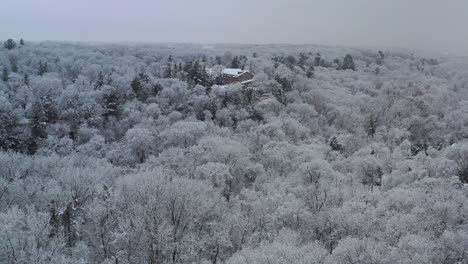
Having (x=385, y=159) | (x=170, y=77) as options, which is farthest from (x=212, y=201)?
(x=170, y=77)

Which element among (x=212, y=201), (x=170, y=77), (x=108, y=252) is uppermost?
(x=170, y=77)

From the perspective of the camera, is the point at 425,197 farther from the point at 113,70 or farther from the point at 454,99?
the point at 113,70

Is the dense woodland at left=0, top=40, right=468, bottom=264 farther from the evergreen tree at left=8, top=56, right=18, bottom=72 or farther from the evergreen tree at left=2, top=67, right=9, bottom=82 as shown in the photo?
the evergreen tree at left=2, top=67, right=9, bottom=82

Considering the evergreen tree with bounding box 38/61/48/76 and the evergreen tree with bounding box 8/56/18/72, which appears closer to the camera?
the evergreen tree with bounding box 8/56/18/72

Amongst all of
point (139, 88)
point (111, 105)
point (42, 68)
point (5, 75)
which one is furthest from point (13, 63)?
point (111, 105)

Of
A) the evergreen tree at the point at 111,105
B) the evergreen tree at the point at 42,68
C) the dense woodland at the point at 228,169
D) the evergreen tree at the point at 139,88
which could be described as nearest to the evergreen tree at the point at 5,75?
the dense woodland at the point at 228,169

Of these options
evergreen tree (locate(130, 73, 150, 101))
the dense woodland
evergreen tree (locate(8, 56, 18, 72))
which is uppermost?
evergreen tree (locate(8, 56, 18, 72))

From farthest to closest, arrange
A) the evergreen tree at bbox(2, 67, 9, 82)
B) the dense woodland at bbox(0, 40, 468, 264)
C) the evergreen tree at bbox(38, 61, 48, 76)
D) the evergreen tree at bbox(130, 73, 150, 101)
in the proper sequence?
the evergreen tree at bbox(38, 61, 48, 76)
the evergreen tree at bbox(2, 67, 9, 82)
the evergreen tree at bbox(130, 73, 150, 101)
the dense woodland at bbox(0, 40, 468, 264)

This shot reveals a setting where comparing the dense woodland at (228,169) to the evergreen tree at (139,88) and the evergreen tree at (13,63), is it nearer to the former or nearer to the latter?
the evergreen tree at (139,88)

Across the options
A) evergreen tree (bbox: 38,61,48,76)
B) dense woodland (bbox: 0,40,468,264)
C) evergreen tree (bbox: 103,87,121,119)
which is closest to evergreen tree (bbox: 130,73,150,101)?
dense woodland (bbox: 0,40,468,264)
